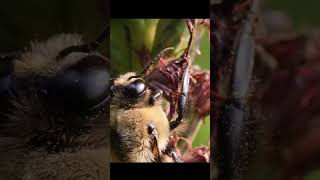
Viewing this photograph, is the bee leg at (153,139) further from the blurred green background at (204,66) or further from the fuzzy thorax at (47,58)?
the fuzzy thorax at (47,58)

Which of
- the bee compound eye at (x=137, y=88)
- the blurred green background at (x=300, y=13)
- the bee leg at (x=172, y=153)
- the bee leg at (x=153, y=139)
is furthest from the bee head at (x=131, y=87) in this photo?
the blurred green background at (x=300, y=13)

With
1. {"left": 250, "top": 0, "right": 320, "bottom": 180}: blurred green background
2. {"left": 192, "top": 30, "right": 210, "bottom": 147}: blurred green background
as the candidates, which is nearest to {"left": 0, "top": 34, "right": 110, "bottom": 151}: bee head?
{"left": 192, "top": 30, "right": 210, "bottom": 147}: blurred green background

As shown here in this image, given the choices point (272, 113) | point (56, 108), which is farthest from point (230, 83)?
point (56, 108)

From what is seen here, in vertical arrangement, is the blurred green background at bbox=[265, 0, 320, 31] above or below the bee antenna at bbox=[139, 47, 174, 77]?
above

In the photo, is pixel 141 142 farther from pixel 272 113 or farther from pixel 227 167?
pixel 272 113

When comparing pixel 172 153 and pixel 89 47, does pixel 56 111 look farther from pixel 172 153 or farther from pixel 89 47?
pixel 172 153

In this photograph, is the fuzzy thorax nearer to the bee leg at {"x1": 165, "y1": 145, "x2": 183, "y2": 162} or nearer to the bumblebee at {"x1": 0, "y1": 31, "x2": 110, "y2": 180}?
the bumblebee at {"x1": 0, "y1": 31, "x2": 110, "y2": 180}
